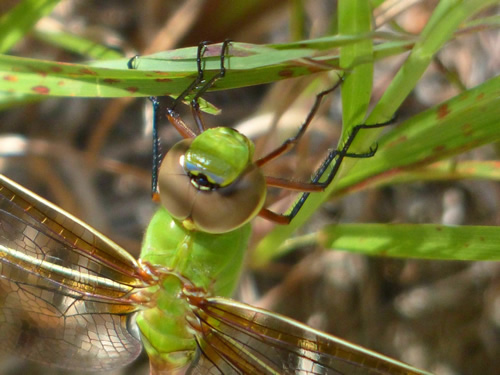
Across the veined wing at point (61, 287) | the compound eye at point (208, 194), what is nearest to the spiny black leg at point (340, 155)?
the compound eye at point (208, 194)

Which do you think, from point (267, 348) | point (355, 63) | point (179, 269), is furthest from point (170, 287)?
point (355, 63)

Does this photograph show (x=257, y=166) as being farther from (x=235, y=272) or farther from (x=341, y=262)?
(x=341, y=262)

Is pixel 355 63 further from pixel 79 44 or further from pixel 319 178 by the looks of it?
pixel 79 44

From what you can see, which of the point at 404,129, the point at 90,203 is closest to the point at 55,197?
the point at 90,203

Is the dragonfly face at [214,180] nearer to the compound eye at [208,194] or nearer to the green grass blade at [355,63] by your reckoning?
the compound eye at [208,194]

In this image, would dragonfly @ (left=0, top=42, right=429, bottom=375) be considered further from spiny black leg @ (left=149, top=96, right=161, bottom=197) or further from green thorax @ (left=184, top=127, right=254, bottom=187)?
spiny black leg @ (left=149, top=96, right=161, bottom=197)

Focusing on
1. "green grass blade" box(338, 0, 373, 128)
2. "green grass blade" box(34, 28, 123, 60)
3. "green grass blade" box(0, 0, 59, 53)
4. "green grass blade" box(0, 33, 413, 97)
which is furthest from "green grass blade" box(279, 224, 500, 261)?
"green grass blade" box(0, 0, 59, 53)

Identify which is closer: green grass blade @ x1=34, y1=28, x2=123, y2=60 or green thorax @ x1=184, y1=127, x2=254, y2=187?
green thorax @ x1=184, y1=127, x2=254, y2=187
